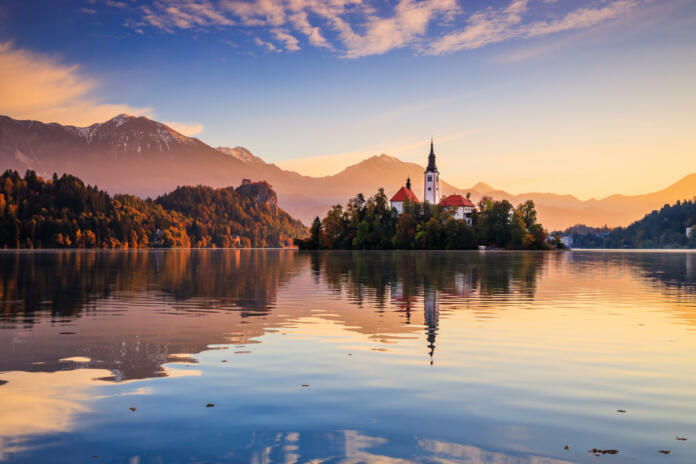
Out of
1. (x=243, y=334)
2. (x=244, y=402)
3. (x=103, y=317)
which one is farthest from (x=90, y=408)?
(x=103, y=317)

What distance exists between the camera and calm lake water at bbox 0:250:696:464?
8.94m

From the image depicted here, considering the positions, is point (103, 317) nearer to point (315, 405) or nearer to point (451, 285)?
point (315, 405)

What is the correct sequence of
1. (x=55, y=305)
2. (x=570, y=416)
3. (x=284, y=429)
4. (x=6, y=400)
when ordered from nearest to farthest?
1. (x=284, y=429)
2. (x=570, y=416)
3. (x=6, y=400)
4. (x=55, y=305)

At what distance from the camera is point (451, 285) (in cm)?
4309

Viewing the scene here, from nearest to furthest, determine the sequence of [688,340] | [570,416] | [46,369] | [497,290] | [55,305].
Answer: [570,416]
[46,369]
[688,340]
[55,305]
[497,290]

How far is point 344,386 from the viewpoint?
41.5 ft

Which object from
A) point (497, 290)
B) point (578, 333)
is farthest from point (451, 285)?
point (578, 333)

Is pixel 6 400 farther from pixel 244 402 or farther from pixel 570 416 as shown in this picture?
pixel 570 416

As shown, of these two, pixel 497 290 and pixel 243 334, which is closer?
pixel 243 334

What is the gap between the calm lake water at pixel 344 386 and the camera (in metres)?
8.94

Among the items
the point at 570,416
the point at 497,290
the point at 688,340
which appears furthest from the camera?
the point at 497,290

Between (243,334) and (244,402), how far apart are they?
8850 millimetres

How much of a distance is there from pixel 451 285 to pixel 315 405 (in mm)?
33171

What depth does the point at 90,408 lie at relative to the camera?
1081 centimetres
